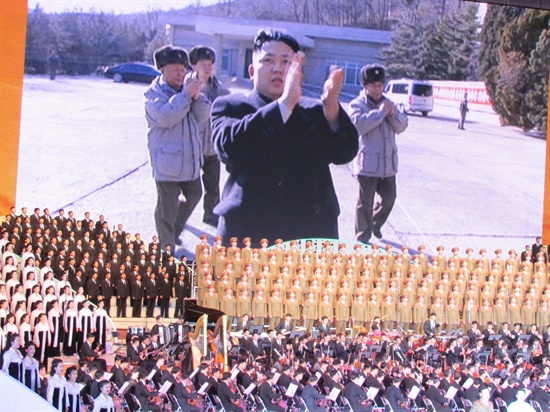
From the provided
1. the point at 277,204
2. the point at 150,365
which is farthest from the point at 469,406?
the point at 277,204

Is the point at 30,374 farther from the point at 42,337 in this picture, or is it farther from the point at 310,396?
the point at 310,396

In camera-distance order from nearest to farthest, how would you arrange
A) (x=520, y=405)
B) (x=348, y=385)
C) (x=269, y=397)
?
(x=520, y=405), (x=269, y=397), (x=348, y=385)

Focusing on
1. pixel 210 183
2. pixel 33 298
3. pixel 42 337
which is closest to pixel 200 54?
pixel 210 183

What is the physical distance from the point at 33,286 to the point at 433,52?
922cm

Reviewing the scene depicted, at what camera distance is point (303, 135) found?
17.5 metres

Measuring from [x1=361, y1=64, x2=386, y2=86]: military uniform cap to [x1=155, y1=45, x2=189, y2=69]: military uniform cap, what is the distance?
3073 mm

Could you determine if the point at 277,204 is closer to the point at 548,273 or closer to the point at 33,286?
the point at 548,273

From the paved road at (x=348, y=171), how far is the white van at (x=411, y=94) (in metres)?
0.20

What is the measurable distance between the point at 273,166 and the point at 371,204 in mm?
1856

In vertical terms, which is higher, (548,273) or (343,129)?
(343,129)

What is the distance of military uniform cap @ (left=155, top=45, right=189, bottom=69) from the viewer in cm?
1725

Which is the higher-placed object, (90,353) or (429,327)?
(90,353)

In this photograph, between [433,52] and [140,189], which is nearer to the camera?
[140,189]

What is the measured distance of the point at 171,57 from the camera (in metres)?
17.3
